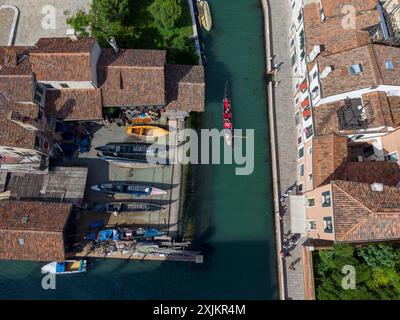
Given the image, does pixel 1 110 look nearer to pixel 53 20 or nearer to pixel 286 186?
pixel 53 20

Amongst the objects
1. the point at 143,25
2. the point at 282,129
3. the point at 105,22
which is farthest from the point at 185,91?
the point at 105,22

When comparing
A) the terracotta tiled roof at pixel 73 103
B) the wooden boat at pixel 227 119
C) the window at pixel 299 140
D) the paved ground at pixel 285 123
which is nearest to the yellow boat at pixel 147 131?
the terracotta tiled roof at pixel 73 103

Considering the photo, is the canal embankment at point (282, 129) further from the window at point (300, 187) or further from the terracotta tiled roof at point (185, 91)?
the terracotta tiled roof at point (185, 91)

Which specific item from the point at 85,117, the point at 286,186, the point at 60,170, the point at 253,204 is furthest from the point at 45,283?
the point at 286,186

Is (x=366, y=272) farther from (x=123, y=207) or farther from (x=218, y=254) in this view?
(x=123, y=207)

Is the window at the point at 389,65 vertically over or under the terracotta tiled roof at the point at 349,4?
under
